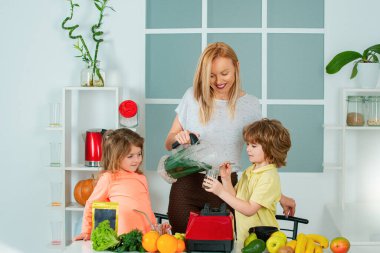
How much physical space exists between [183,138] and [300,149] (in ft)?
6.66

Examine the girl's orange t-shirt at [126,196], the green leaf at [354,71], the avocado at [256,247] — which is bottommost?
the avocado at [256,247]

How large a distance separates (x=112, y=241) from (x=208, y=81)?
834 millimetres

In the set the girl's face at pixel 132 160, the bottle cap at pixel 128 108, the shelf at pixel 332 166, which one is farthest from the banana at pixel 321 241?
the bottle cap at pixel 128 108

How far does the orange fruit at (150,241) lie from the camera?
8.82 feet

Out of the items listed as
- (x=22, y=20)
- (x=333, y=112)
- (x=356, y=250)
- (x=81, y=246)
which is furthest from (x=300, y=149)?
(x=81, y=246)

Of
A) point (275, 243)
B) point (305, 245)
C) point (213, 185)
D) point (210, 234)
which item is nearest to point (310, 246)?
Result: point (305, 245)

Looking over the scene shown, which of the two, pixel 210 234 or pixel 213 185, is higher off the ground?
pixel 213 185

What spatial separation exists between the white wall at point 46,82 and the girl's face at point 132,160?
1.53 meters

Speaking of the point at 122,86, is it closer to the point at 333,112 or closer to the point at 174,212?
the point at 333,112

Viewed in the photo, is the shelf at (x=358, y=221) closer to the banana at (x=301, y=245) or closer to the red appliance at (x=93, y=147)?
the banana at (x=301, y=245)

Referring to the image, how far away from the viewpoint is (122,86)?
16.1 ft

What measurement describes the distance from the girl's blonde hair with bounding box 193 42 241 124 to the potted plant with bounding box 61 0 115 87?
5.39 feet

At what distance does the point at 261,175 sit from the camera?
10.2ft

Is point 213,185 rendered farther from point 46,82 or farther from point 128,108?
point 46,82
